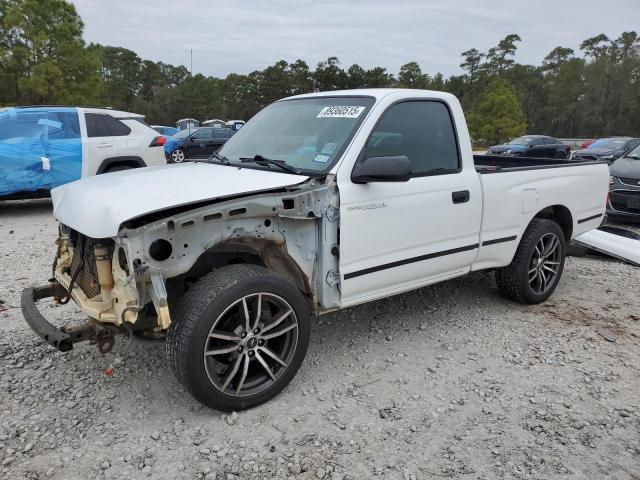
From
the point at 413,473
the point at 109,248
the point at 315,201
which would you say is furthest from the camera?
the point at 315,201

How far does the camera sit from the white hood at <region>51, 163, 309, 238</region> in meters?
2.68

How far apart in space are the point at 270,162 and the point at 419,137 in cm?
118

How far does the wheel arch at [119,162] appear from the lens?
29.4ft

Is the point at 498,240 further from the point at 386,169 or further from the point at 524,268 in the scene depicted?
the point at 386,169

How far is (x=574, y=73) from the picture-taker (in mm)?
57406

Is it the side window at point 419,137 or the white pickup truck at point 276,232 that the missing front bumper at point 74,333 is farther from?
the side window at point 419,137

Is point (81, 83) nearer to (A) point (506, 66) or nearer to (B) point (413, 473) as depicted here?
(B) point (413, 473)

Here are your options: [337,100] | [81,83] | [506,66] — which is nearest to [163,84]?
[506,66]

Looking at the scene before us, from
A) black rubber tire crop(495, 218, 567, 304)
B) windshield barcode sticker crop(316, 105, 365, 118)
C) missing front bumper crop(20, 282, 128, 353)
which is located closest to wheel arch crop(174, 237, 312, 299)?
missing front bumper crop(20, 282, 128, 353)

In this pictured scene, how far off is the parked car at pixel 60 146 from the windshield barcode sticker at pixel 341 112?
6358mm

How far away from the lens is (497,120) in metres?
42.0

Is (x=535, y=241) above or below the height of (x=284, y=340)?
above

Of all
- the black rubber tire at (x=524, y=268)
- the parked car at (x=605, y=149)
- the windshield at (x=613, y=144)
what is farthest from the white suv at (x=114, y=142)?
the windshield at (x=613, y=144)

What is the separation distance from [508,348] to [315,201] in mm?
2026
